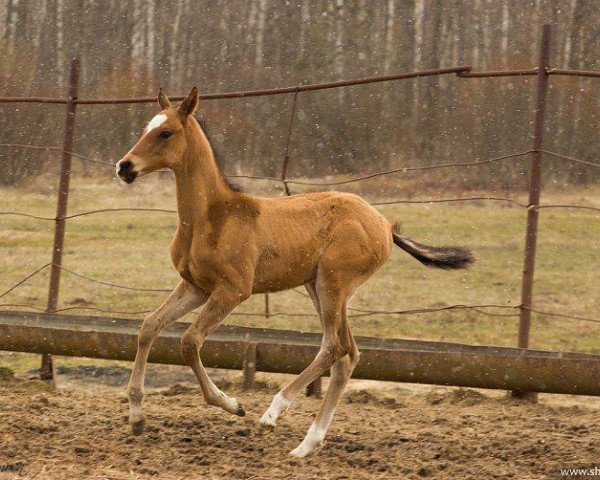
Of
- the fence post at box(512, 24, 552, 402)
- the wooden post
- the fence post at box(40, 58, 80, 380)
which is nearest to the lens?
the wooden post

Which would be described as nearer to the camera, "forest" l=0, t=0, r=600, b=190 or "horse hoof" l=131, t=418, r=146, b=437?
"horse hoof" l=131, t=418, r=146, b=437

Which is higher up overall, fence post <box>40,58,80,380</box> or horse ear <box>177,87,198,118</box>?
horse ear <box>177,87,198,118</box>

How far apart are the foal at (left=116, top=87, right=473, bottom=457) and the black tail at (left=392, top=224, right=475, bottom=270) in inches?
9.2

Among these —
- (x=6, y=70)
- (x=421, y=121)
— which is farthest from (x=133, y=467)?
(x=6, y=70)

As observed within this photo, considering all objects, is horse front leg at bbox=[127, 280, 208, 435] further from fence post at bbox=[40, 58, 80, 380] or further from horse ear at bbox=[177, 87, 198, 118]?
fence post at bbox=[40, 58, 80, 380]

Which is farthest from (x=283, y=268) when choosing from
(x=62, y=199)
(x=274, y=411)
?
(x=62, y=199)

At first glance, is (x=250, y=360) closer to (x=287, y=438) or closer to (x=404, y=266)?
(x=287, y=438)

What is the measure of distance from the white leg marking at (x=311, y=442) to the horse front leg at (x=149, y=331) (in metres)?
0.81

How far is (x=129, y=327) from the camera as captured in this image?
22.6 ft

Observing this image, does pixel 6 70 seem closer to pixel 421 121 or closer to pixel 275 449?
pixel 421 121

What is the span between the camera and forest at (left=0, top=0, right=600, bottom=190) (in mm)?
17531

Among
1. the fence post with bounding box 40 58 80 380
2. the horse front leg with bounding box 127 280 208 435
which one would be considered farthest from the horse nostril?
the fence post with bounding box 40 58 80 380

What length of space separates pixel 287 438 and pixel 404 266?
6767 mm

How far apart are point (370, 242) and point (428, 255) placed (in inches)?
19.1
